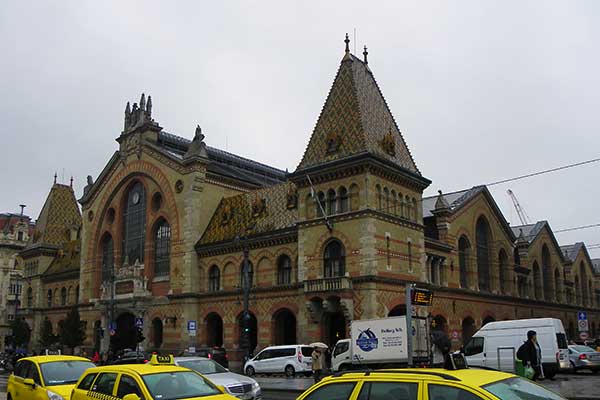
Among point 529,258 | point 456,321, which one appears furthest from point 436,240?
point 529,258

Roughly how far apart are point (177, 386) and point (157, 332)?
40.5 metres

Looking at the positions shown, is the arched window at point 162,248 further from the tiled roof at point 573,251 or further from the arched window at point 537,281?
the tiled roof at point 573,251

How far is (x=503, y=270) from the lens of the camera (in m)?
52.4

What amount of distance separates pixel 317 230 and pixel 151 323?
18533mm

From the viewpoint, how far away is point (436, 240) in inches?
1704

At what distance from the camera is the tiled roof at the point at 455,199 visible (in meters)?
47.5

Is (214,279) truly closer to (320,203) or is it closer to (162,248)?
(162,248)

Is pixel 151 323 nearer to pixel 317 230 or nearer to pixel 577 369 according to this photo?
pixel 317 230

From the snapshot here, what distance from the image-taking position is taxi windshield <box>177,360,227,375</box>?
19469mm

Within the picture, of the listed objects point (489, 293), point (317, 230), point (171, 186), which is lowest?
point (489, 293)

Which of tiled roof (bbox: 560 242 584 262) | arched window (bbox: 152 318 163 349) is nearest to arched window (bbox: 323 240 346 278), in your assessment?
arched window (bbox: 152 318 163 349)

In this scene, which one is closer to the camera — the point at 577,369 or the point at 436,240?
the point at 577,369

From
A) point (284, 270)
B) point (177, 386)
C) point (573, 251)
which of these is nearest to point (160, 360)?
point (177, 386)

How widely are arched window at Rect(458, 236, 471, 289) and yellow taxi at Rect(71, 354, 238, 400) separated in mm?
37141
